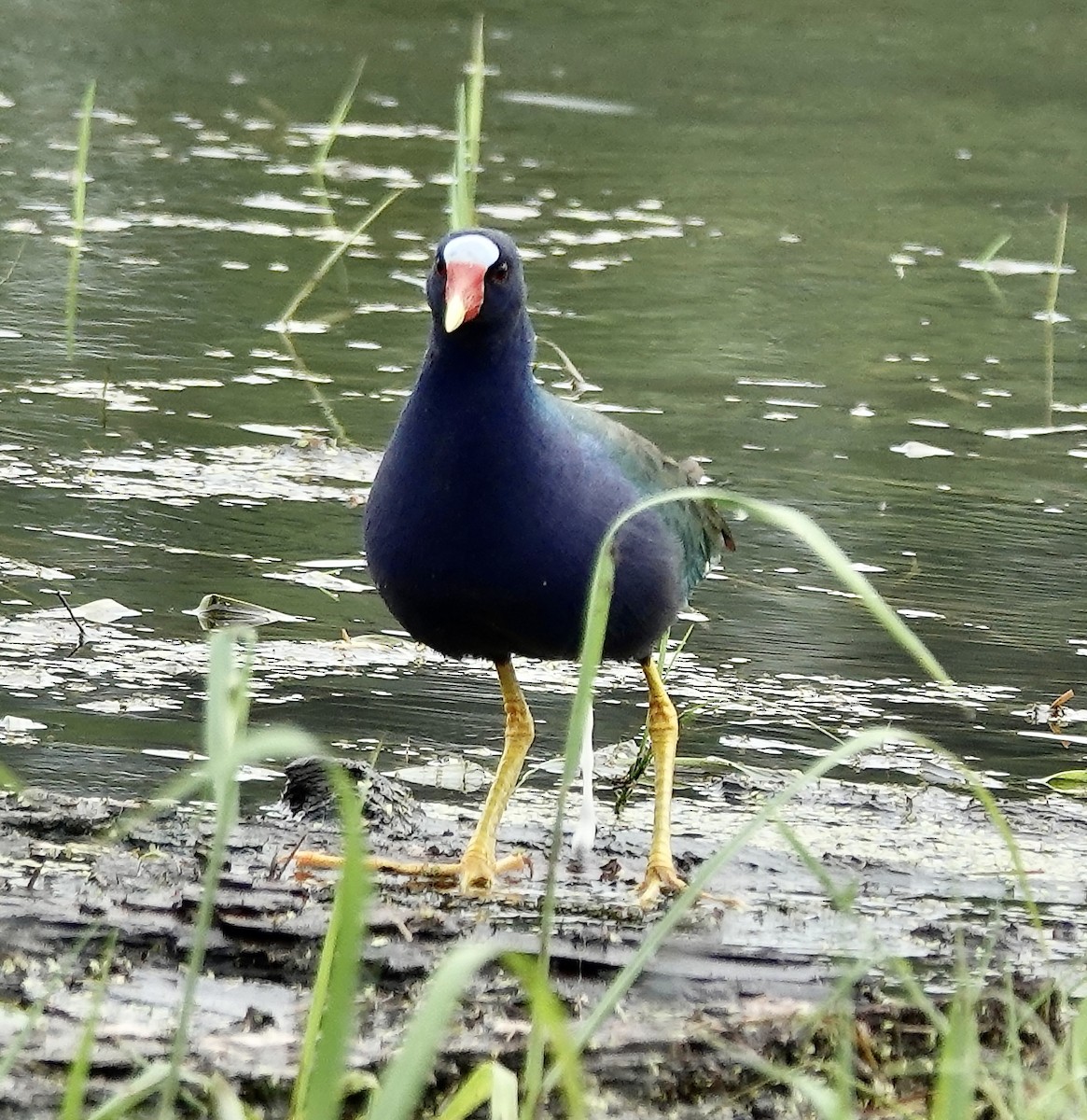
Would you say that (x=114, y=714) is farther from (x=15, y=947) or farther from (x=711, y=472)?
(x=711, y=472)

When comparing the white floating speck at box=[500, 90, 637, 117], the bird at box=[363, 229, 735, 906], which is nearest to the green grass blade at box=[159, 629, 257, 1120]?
the bird at box=[363, 229, 735, 906]

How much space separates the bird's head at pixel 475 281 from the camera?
3645mm

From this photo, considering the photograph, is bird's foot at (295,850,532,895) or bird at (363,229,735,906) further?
bird's foot at (295,850,532,895)

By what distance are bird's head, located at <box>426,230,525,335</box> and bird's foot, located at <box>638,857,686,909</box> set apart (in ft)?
3.33

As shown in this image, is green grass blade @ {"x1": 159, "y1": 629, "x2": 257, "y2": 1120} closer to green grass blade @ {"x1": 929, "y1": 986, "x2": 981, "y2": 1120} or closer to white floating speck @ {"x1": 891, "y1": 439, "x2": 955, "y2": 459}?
green grass blade @ {"x1": 929, "y1": 986, "x2": 981, "y2": 1120}

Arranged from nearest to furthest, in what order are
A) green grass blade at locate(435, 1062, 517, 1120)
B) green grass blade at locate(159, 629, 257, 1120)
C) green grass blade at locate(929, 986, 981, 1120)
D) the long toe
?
green grass blade at locate(159, 629, 257, 1120), green grass blade at locate(929, 986, 981, 1120), green grass blade at locate(435, 1062, 517, 1120), the long toe

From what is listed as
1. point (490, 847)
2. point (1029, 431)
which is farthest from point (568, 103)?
point (490, 847)

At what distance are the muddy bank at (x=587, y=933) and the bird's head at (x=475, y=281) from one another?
3.18ft

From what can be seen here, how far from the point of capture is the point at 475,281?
366 centimetres

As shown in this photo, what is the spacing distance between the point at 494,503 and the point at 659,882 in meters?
0.81

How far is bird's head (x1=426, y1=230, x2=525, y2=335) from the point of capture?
3.64m

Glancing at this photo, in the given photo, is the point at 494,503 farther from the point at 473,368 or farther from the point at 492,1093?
the point at 492,1093

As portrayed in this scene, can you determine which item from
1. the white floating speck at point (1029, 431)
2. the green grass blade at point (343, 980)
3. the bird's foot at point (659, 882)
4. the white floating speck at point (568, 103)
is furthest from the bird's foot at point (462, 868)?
the white floating speck at point (568, 103)

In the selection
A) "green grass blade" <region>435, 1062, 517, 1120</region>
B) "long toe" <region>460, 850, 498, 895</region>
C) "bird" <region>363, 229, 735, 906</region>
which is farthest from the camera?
"long toe" <region>460, 850, 498, 895</region>
